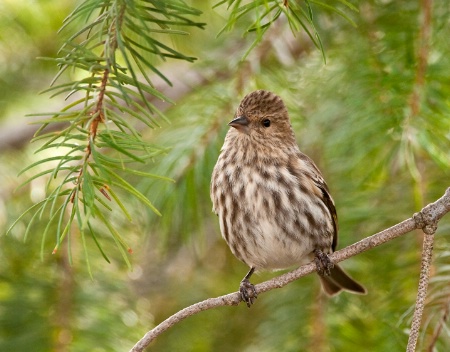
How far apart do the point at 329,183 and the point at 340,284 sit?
374 millimetres

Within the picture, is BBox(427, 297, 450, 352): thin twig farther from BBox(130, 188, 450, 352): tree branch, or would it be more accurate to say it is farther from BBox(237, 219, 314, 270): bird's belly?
BBox(237, 219, 314, 270): bird's belly

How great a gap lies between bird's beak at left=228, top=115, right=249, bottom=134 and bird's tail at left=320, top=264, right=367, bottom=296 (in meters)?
0.62

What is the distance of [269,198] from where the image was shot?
2.73 metres

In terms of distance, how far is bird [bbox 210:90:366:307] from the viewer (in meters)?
2.73

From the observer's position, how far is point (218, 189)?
2.81m

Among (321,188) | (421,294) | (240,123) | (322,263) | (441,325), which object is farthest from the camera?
(321,188)

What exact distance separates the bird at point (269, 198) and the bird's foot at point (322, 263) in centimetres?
1

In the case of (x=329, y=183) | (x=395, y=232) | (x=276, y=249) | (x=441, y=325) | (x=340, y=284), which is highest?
(x=329, y=183)

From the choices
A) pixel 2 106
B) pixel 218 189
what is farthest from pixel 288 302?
pixel 2 106

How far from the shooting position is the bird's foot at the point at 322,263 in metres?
2.31

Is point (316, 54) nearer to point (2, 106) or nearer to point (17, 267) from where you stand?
point (17, 267)

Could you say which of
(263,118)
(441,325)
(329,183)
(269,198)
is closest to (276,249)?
(269,198)

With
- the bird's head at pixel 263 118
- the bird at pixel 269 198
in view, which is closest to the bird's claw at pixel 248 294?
the bird at pixel 269 198

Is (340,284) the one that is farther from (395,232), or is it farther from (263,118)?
(395,232)
